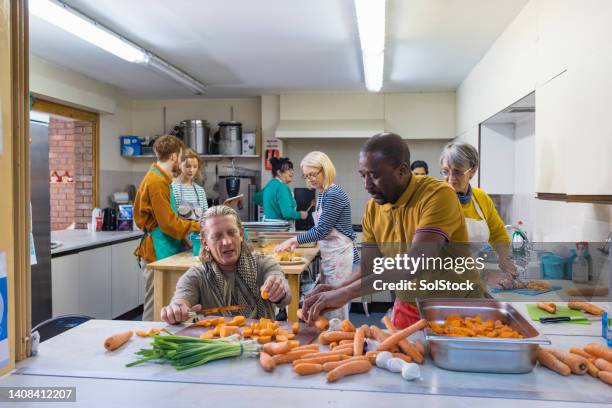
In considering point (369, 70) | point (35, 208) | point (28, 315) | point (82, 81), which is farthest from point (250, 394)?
point (82, 81)

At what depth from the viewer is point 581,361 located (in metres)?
1.37

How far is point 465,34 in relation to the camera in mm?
3883

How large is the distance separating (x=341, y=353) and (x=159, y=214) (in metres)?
2.32

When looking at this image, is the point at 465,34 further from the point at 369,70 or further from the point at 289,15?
the point at 289,15

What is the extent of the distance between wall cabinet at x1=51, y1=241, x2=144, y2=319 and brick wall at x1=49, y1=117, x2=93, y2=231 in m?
1.00

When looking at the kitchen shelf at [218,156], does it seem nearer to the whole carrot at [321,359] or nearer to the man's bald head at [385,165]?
the man's bald head at [385,165]

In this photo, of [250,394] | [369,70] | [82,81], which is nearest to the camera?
[250,394]

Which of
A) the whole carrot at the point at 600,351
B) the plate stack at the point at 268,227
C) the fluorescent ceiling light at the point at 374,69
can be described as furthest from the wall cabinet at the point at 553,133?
the plate stack at the point at 268,227

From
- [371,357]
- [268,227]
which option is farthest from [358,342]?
[268,227]

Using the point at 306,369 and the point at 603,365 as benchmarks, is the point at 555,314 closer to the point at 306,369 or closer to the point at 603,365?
the point at 603,365

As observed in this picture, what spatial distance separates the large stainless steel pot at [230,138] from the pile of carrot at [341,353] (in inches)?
196

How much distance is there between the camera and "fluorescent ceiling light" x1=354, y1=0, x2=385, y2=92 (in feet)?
9.59

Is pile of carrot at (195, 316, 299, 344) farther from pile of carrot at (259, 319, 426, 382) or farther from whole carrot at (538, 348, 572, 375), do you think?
whole carrot at (538, 348, 572, 375)

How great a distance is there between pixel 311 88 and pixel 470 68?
A: 1.86 meters
